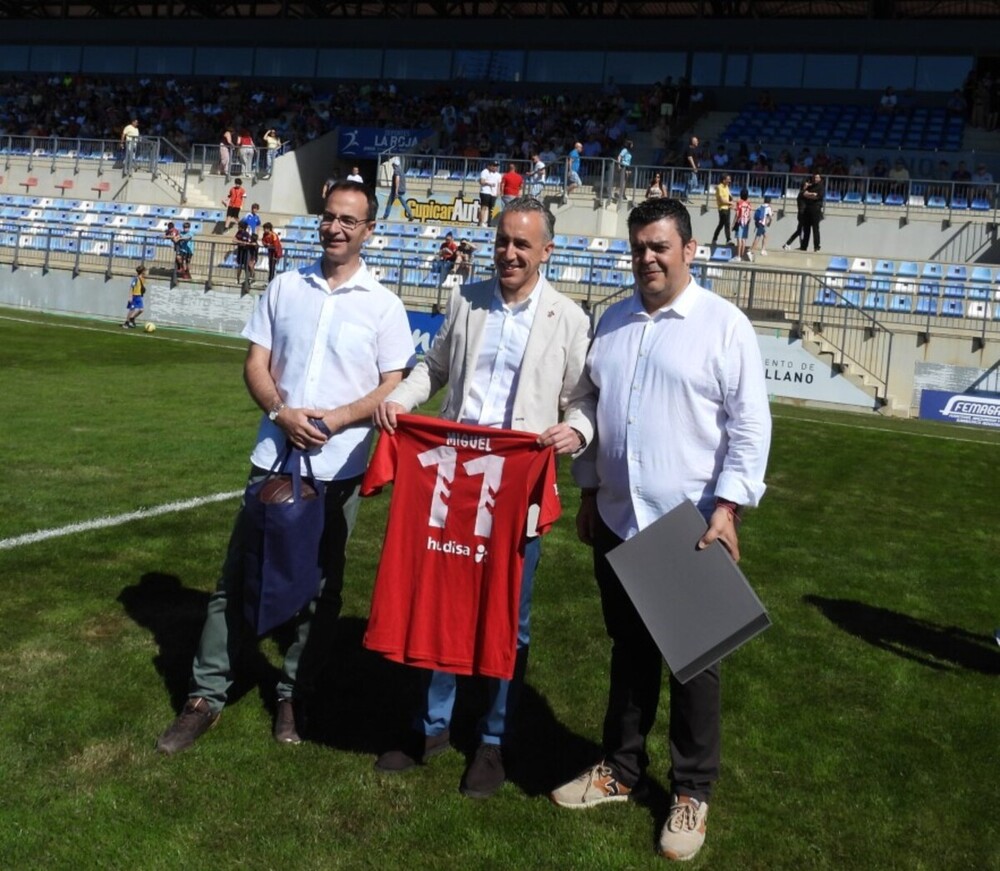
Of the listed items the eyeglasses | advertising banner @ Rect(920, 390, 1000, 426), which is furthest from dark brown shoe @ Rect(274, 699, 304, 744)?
advertising banner @ Rect(920, 390, 1000, 426)

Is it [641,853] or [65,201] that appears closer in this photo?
[641,853]

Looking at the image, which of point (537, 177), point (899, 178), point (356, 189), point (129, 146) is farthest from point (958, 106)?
point (356, 189)

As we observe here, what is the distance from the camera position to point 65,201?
3819 cm

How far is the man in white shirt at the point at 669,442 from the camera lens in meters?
3.83

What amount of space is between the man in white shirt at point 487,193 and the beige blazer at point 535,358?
2770 cm

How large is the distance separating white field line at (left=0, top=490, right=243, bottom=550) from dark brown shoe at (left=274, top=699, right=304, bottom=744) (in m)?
2.86

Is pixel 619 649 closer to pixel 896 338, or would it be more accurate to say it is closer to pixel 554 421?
pixel 554 421

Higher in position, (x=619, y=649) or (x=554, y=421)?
(x=554, y=421)

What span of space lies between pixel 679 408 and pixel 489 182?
2847cm

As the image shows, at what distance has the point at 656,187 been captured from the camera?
95.7 feet

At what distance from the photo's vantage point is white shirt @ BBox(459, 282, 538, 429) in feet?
13.7

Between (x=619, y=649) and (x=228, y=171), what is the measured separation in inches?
1424

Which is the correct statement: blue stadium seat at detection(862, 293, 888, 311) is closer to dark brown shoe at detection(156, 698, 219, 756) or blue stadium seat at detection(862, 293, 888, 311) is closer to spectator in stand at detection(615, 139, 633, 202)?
spectator in stand at detection(615, 139, 633, 202)

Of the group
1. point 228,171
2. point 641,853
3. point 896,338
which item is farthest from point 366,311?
point 228,171
